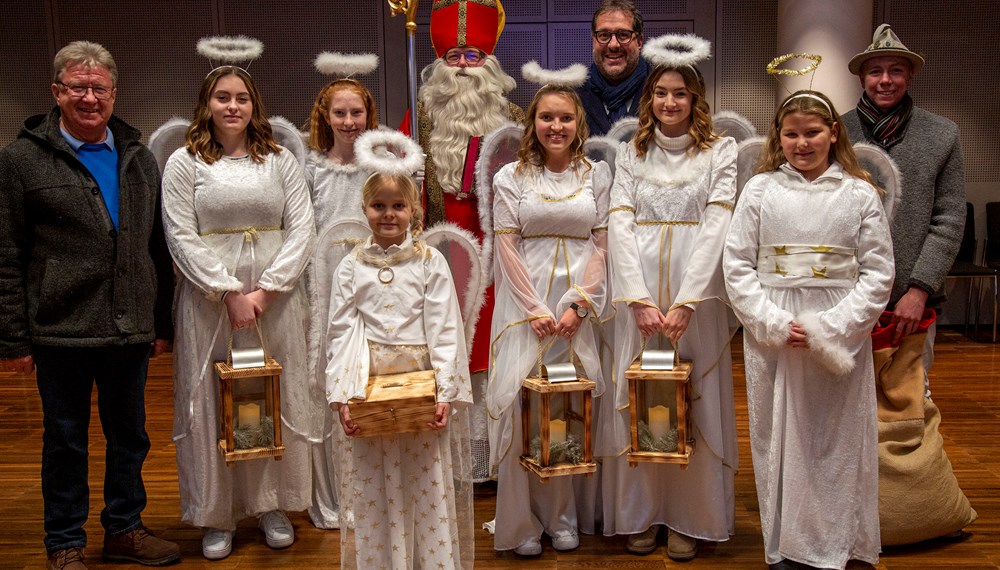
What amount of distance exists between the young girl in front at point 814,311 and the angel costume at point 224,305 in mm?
1663

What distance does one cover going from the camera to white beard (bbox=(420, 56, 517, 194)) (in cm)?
398

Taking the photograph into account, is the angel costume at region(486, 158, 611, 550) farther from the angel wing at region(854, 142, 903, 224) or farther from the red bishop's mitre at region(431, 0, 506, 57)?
the red bishop's mitre at region(431, 0, 506, 57)

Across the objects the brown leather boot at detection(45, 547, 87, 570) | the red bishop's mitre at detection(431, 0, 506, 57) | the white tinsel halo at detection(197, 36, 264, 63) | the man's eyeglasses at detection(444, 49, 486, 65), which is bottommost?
the brown leather boot at detection(45, 547, 87, 570)

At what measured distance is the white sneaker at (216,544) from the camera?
11.1 feet

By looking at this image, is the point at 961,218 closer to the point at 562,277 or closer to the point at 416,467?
the point at 562,277

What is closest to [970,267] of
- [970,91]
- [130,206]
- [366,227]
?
[970,91]

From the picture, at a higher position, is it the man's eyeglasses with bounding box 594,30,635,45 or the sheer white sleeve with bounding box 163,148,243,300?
the man's eyeglasses with bounding box 594,30,635,45

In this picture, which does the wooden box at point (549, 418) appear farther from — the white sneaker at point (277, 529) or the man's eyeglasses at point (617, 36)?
the man's eyeglasses at point (617, 36)

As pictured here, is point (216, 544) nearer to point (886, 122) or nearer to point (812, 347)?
point (812, 347)

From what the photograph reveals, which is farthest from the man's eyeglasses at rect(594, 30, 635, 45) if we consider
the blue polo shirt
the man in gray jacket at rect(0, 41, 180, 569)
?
the blue polo shirt

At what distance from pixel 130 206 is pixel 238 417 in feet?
2.84

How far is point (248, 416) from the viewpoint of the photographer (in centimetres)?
329

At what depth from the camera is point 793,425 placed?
294cm

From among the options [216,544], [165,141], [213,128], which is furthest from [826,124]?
[216,544]
